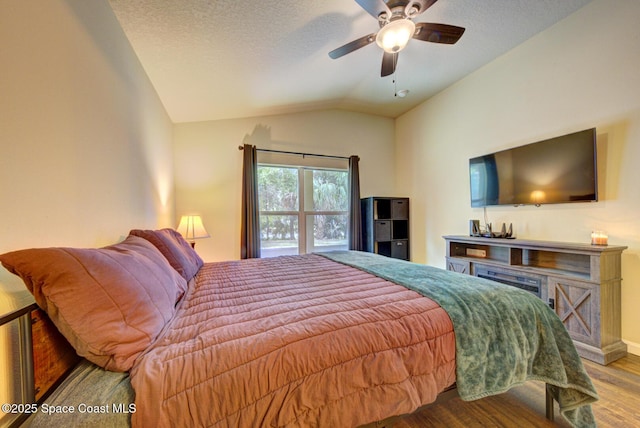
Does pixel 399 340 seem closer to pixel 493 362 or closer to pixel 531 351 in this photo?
pixel 493 362

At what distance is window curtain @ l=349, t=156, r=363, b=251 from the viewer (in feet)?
13.4

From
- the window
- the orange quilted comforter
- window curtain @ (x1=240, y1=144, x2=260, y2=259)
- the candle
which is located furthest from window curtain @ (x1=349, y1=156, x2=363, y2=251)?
the orange quilted comforter

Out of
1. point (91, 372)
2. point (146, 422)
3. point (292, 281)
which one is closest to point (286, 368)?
point (146, 422)

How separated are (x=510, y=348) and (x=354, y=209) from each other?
9.99 feet

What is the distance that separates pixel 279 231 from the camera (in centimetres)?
396

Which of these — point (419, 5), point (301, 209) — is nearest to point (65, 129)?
point (419, 5)

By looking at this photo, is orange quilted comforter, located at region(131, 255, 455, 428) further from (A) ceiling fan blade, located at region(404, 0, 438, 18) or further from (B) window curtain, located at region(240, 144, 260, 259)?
(B) window curtain, located at region(240, 144, 260, 259)

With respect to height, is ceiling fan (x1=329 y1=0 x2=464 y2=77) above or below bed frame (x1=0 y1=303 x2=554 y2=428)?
above

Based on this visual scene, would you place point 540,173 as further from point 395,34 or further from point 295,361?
point 295,361

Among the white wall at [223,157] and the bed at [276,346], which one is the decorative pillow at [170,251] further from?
the white wall at [223,157]

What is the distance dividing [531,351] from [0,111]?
2.47 meters

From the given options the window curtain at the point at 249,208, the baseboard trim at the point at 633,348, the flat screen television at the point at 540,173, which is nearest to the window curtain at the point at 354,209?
the window curtain at the point at 249,208

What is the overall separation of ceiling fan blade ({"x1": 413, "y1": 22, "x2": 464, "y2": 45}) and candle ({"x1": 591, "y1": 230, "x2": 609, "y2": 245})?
204cm

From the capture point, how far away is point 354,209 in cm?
412
